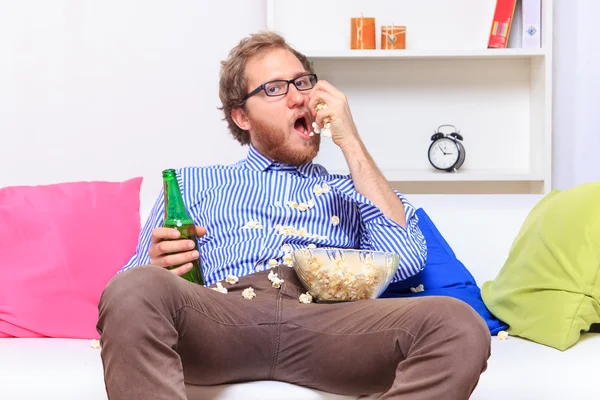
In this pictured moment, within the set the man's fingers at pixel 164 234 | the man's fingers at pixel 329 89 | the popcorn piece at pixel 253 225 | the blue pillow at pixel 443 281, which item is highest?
the man's fingers at pixel 329 89

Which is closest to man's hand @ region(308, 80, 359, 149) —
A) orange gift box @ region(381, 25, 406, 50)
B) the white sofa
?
the white sofa

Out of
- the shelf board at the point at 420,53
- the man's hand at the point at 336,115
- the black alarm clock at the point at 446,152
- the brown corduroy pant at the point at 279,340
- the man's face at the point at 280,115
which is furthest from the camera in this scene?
the black alarm clock at the point at 446,152

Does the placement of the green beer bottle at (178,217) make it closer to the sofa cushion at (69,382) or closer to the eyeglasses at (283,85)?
the sofa cushion at (69,382)

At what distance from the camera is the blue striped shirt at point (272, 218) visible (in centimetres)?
195

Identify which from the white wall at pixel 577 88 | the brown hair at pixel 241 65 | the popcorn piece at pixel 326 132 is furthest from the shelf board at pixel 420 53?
the popcorn piece at pixel 326 132

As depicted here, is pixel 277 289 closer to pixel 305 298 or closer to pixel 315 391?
pixel 305 298

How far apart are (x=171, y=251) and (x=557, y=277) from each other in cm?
89

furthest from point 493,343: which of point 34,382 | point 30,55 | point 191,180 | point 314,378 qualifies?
point 30,55

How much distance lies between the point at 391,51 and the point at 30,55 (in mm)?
1392

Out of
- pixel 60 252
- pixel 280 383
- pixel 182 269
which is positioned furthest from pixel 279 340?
pixel 60 252

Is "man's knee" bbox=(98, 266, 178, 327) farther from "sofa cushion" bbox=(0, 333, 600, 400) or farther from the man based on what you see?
"sofa cushion" bbox=(0, 333, 600, 400)

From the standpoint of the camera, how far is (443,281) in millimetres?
2178

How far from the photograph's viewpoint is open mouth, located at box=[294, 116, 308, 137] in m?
2.16

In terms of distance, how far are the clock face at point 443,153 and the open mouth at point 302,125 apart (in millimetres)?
1265
